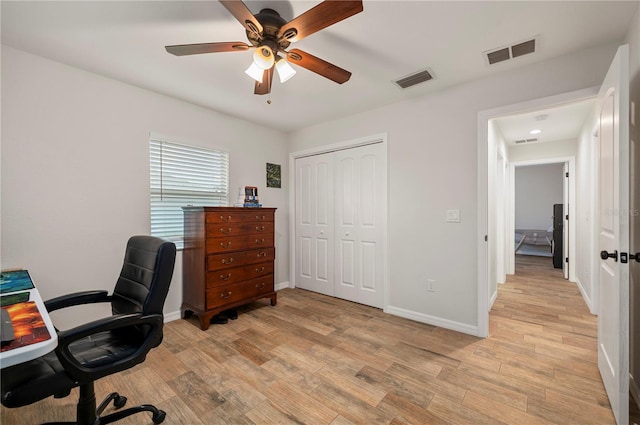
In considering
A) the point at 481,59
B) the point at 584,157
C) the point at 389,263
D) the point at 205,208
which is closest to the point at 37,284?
the point at 205,208

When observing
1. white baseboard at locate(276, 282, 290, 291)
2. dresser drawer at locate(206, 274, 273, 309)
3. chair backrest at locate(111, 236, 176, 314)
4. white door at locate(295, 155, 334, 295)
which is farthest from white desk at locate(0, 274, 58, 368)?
white baseboard at locate(276, 282, 290, 291)

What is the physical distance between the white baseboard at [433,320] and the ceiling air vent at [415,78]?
7.83 ft

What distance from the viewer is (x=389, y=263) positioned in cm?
319

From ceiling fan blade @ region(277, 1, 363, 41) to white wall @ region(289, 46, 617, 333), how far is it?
1.82 meters

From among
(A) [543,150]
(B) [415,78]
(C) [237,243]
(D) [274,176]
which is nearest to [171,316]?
(C) [237,243]

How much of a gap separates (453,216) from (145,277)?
265 centimetres

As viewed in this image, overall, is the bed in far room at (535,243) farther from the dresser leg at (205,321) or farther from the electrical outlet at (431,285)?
the dresser leg at (205,321)

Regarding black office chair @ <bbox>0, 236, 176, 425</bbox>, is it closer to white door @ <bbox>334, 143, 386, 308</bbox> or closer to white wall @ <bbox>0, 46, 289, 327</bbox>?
white wall @ <bbox>0, 46, 289, 327</bbox>

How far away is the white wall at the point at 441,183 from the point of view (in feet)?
7.97

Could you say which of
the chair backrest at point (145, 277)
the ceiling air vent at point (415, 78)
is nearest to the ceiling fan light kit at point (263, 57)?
the chair backrest at point (145, 277)

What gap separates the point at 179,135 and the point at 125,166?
66cm

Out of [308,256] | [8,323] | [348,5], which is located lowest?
[308,256]

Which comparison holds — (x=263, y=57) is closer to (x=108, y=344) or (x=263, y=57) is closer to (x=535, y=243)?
(x=108, y=344)

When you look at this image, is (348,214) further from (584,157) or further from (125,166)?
(584,157)
